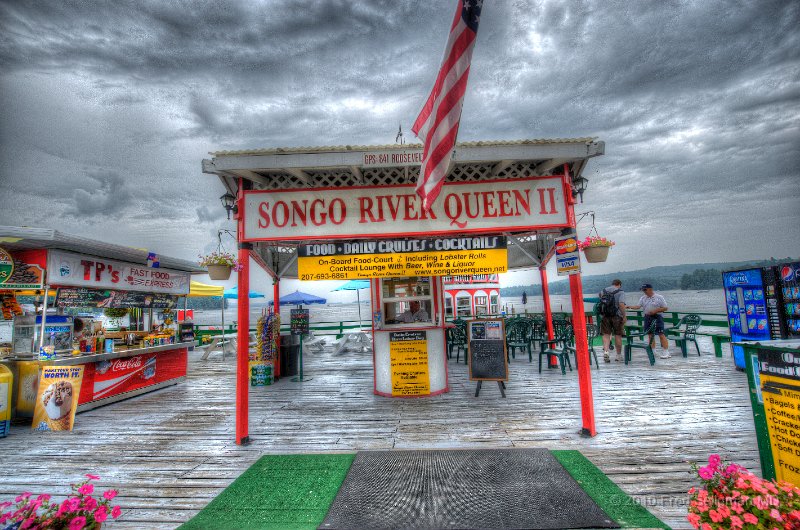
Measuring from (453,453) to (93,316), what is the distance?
922 cm

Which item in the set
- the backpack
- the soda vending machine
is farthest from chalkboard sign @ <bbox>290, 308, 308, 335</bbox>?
the soda vending machine

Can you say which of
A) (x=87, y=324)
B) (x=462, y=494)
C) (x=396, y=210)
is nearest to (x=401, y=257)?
(x=396, y=210)

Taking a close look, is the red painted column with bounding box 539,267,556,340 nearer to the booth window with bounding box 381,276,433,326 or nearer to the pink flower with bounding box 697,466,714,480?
the booth window with bounding box 381,276,433,326

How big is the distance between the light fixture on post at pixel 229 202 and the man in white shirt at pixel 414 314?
3766 millimetres

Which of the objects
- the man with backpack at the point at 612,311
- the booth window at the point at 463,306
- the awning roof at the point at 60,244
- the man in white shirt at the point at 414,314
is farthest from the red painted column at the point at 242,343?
the booth window at the point at 463,306

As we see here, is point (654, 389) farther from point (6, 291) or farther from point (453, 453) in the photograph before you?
point (6, 291)

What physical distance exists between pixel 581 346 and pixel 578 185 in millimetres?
2288

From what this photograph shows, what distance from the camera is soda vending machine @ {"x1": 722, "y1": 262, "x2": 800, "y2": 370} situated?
23.1 feet

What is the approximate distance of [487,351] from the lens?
666 centimetres

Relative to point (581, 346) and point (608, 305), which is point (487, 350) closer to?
point (581, 346)

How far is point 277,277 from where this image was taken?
988 cm

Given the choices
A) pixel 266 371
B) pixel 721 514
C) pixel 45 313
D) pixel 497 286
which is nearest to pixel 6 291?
pixel 45 313

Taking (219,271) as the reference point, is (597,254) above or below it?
below

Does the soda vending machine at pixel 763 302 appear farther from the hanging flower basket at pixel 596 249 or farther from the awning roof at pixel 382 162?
the awning roof at pixel 382 162
